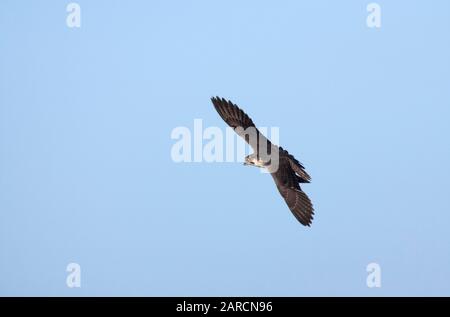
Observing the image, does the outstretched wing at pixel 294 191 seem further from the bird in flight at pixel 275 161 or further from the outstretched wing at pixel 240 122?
the outstretched wing at pixel 240 122

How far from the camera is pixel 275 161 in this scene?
24906 millimetres

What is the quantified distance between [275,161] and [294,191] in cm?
133

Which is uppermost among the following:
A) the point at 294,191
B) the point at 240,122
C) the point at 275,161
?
the point at 240,122

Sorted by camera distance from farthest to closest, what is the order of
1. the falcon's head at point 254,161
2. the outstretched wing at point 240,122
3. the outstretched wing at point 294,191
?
the outstretched wing at point 294,191 → the falcon's head at point 254,161 → the outstretched wing at point 240,122

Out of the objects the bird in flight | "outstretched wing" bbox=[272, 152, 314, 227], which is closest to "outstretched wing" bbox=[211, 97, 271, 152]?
the bird in flight

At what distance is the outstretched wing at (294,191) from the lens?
2509 cm

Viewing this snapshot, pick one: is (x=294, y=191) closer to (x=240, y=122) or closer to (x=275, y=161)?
(x=275, y=161)

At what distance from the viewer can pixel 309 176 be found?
82.6ft

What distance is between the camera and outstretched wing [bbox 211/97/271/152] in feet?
79.8

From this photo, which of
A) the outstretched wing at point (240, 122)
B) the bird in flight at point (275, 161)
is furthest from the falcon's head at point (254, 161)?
the outstretched wing at point (240, 122)

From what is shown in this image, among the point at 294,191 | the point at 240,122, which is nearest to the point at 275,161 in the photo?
the point at 294,191
